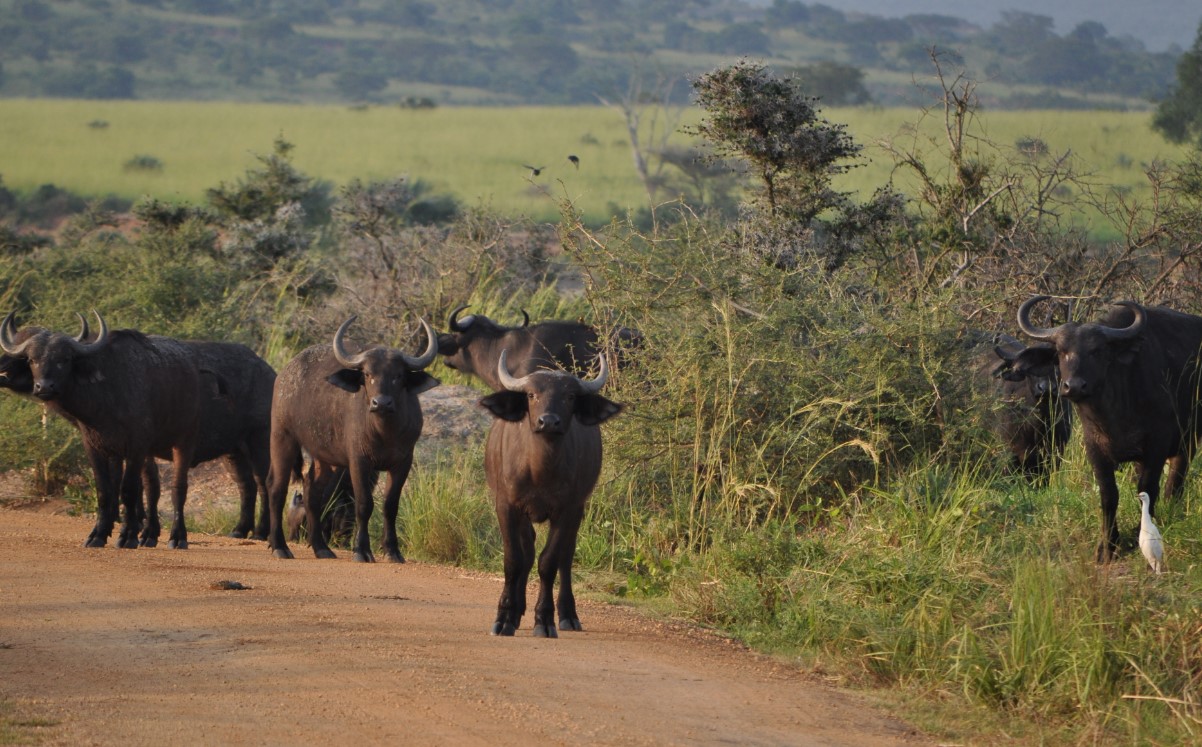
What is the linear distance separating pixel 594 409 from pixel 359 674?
2.04 meters

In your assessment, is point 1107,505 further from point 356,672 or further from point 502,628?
point 356,672

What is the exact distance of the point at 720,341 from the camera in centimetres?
1065

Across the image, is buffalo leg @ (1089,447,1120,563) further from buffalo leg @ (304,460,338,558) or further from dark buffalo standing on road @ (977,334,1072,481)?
buffalo leg @ (304,460,338,558)

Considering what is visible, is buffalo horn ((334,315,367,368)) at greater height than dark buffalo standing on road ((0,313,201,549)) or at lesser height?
greater

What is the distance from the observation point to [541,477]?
8.06 meters

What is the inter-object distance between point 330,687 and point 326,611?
1787 millimetres

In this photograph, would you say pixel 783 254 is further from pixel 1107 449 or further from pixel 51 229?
pixel 51 229

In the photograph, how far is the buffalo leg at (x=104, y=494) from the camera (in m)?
11.3

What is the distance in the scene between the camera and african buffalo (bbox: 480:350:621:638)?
8.05 m

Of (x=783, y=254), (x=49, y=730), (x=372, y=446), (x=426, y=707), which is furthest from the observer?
(x=783, y=254)

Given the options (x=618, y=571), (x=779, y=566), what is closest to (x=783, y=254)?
(x=618, y=571)

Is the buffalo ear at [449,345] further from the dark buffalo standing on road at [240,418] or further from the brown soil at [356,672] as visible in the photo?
the brown soil at [356,672]

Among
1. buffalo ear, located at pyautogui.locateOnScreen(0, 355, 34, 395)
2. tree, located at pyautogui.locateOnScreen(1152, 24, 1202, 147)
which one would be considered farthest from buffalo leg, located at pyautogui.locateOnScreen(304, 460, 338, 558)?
tree, located at pyautogui.locateOnScreen(1152, 24, 1202, 147)

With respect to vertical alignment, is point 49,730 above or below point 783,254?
below
